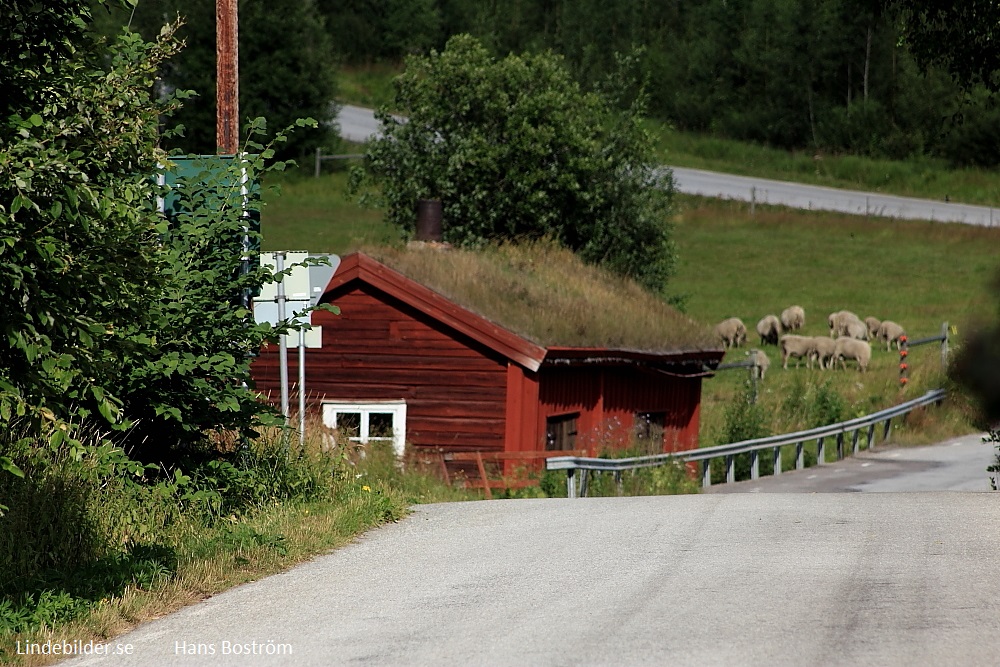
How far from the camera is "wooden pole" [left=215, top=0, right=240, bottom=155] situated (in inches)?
639

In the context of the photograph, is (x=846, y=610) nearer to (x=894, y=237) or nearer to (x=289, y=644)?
(x=289, y=644)

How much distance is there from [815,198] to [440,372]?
5175 centimetres

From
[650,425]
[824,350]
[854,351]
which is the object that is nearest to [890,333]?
[854,351]

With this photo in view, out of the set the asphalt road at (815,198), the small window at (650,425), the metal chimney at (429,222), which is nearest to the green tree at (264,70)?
the asphalt road at (815,198)

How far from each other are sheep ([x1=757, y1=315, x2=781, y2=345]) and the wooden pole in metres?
Result: 30.1

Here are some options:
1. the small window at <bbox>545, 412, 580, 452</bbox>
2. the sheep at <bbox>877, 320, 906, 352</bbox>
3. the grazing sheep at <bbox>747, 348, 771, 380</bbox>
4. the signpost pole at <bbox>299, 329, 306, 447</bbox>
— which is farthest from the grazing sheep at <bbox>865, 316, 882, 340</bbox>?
the signpost pole at <bbox>299, 329, 306, 447</bbox>

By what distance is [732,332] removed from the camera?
4397 cm

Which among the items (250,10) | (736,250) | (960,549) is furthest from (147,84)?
(250,10)

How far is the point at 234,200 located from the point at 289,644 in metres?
6.06

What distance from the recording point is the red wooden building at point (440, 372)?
76.8 feet

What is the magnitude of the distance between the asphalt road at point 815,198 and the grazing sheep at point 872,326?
22.1 metres

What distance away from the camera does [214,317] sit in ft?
42.4

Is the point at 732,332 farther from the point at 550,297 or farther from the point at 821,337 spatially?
the point at 550,297

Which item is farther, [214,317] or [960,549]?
[214,317]
